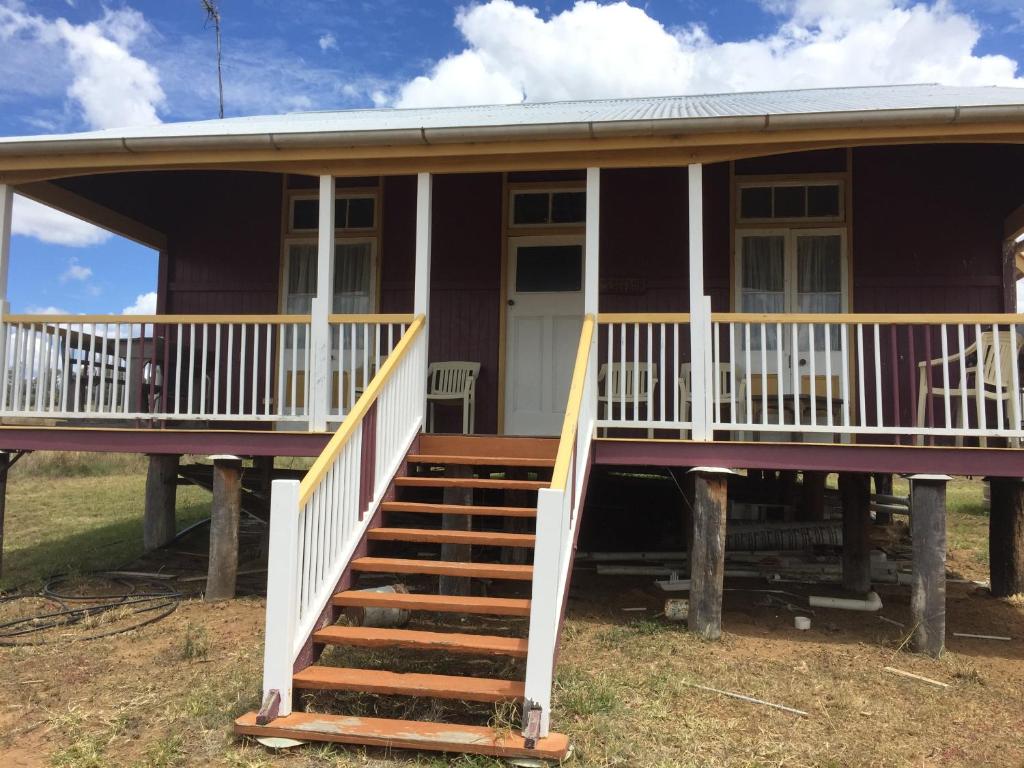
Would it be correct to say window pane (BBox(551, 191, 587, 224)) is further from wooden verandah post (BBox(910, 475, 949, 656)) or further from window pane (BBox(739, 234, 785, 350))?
wooden verandah post (BBox(910, 475, 949, 656))

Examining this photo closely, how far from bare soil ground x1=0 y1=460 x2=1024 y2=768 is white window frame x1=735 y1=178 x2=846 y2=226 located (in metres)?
3.51

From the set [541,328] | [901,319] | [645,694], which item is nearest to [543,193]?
[541,328]

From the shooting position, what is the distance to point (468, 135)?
5.77 meters

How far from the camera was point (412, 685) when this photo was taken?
12.1 ft

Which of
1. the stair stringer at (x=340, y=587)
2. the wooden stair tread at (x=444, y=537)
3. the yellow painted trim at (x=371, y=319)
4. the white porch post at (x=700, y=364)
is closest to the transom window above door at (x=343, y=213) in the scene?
the yellow painted trim at (x=371, y=319)

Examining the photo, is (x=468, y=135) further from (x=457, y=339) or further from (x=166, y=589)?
(x=166, y=589)

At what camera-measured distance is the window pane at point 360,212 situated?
7.97 m

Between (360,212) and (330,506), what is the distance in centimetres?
457

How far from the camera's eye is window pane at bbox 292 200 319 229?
8.05 metres

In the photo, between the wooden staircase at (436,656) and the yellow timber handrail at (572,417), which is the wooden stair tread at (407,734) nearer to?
the wooden staircase at (436,656)

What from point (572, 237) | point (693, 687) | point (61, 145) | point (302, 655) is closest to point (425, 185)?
point (572, 237)

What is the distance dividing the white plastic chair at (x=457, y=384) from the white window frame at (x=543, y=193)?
147cm

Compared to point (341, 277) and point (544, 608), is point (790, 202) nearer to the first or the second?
point (341, 277)

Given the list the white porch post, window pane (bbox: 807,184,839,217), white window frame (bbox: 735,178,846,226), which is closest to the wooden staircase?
the white porch post
